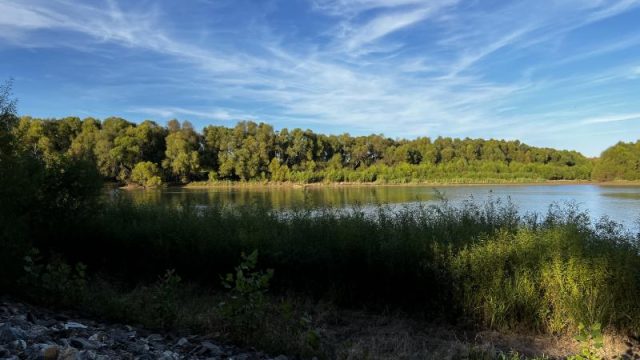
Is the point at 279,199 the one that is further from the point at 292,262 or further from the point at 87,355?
the point at 87,355

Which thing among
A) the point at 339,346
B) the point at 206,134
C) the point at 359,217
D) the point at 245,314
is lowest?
the point at 339,346

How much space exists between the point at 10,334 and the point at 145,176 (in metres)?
105

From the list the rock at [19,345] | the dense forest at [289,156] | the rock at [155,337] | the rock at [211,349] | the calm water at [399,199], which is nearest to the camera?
the rock at [19,345]

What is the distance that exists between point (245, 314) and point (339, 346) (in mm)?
1474

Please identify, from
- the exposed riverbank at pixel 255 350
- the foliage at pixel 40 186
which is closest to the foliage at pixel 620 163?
the exposed riverbank at pixel 255 350

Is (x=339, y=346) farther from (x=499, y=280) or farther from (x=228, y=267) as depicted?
(x=228, y=267)

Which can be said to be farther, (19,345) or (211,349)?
(211,349)

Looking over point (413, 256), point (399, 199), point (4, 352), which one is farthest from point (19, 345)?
point (399, 199)

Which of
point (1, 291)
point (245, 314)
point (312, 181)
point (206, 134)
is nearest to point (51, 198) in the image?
point (1, 291)

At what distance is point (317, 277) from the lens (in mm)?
10266

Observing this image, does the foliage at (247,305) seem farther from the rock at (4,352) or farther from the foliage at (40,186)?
the foliage at (40,186)

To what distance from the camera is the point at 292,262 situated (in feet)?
33.6

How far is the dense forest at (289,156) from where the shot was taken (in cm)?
10988

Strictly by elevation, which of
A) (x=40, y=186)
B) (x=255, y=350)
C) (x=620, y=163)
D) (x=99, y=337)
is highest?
(x=620, y=163)
